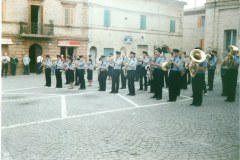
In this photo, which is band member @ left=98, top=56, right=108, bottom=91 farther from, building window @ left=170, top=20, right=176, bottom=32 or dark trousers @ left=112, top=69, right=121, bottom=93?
building window @ left=170, top=20, right=176, bottom=32

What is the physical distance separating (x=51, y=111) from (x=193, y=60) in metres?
5.36

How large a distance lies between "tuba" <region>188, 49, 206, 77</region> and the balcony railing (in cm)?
2219

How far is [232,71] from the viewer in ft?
45.1

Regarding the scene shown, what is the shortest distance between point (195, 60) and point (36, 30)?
75.6 feet

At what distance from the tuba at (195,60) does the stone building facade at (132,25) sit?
78.3ft

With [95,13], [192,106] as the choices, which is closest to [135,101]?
[192,106]

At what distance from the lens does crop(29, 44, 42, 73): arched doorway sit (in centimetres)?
3334

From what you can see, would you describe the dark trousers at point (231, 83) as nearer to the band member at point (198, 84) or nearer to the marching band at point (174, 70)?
the marching band at point (174, 70)

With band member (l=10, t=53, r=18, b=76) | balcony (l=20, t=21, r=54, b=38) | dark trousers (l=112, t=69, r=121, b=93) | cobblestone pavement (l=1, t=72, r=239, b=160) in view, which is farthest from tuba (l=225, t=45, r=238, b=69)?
balcony (l=20, t=21, r=54, b=38)

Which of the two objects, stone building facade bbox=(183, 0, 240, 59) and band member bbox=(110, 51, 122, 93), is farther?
stone building facade bbox=(183, 0, 240, 59)

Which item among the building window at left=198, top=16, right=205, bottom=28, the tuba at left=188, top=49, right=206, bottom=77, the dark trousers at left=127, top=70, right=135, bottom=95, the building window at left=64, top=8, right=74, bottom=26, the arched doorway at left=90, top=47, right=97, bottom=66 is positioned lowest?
the dark trousers at left=127, top=70, right=135, bottom=95

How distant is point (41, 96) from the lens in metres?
15.1

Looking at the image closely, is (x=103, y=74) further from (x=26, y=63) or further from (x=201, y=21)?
(x=201, y=21)

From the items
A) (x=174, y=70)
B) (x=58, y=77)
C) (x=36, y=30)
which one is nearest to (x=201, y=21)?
(x=36, y=30)
